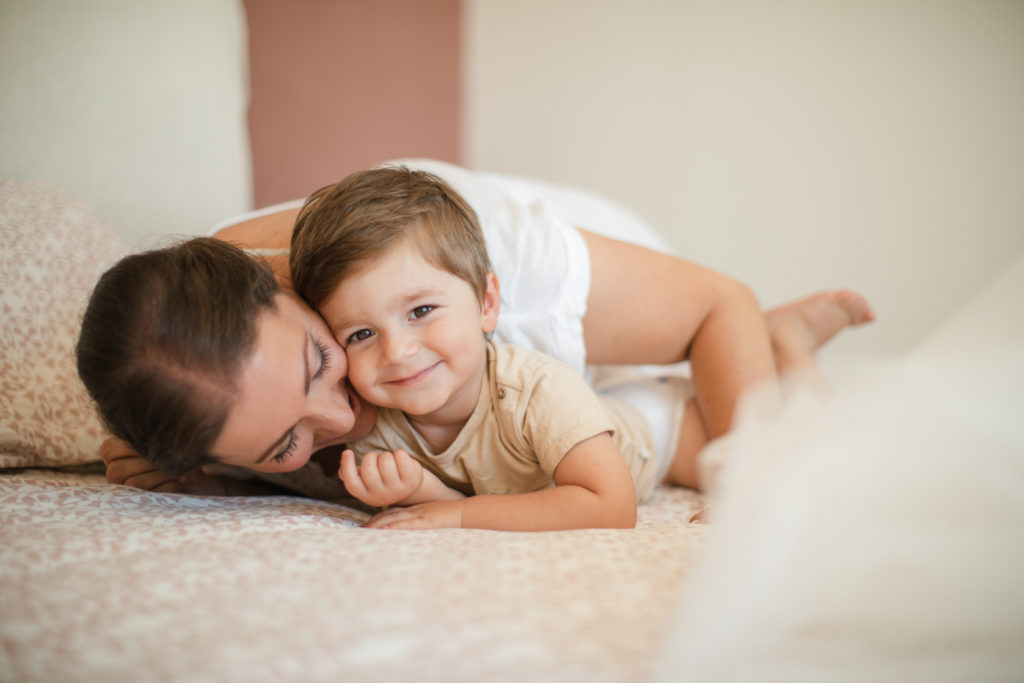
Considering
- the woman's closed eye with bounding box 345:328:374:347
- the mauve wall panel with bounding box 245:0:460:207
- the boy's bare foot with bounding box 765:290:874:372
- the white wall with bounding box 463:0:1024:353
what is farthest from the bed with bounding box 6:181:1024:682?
the white wall with bounding box 463:0:1024:353

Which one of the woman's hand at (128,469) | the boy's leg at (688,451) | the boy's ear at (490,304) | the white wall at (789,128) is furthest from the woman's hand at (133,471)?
the white wall at (789,128)

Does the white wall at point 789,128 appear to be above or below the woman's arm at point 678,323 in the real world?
above

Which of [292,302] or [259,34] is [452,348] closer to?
[292,302]

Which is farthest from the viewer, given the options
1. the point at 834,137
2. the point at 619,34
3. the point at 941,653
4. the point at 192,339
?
the point at 619,34

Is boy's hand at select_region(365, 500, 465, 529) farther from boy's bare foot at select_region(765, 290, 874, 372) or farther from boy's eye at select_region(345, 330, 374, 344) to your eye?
boy's bare foot at select_region(765, 290, 874, 372)

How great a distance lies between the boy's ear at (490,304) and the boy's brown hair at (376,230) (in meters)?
0.02

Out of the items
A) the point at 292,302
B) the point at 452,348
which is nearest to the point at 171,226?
the point at 292,302

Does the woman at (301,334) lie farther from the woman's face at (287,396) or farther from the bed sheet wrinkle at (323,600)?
the bed sheet wrinkle at (323,600)

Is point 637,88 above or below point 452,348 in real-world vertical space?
above

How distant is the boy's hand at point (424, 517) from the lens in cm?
76

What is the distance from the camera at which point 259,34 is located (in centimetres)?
166

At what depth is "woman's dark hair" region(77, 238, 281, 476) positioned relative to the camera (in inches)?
26.2

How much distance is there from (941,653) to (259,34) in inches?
69.1

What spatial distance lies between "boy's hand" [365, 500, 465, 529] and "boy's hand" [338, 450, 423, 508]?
22 millimetres
